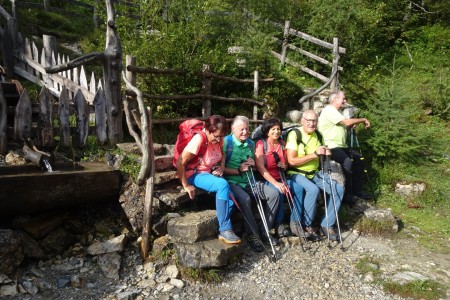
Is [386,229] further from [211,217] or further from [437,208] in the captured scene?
[211,217]

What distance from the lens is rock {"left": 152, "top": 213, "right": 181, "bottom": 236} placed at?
467 cm

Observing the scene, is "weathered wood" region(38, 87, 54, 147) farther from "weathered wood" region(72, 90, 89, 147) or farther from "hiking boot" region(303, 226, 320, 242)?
"hiking boot" region(303, 226, 320, 242)

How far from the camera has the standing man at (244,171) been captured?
510cm

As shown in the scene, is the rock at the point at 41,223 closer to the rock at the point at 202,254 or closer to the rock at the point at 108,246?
the rock at the point at 108,246

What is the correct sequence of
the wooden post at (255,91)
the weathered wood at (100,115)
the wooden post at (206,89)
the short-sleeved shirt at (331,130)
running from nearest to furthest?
the weathered wood at (100,115)
the short-sleeved shirt at (331,130)
the wooden post at (206,89)
the wooden post at (255,91)

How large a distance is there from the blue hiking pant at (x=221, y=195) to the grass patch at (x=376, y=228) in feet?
8.22

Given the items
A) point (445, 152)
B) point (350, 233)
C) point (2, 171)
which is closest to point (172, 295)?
point (2, 171)

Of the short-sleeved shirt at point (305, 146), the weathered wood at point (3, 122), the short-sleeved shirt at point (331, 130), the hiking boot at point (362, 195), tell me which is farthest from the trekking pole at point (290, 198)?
the weathered wood at point (3, 122)

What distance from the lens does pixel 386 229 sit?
234 inches

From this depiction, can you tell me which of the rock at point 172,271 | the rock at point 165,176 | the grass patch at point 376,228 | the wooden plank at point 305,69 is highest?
the wooden plank at point 305,69

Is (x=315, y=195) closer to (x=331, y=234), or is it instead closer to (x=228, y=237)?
(x=331, y=234)

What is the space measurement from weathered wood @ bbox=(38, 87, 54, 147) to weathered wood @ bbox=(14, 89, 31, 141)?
0.19m

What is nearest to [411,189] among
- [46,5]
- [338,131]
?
[338,131]

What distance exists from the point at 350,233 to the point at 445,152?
14.7 feet
